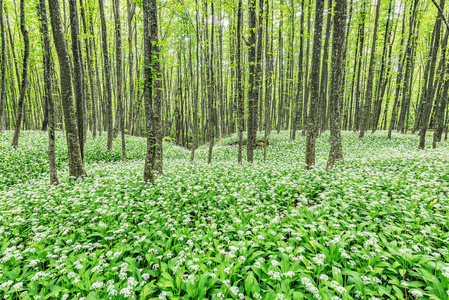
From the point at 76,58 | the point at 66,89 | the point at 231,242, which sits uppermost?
the point at 76,58

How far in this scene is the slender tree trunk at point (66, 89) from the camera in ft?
22.5

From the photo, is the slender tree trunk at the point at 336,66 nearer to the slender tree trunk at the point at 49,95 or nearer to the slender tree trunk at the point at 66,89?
the slender tree trunk at the point at 66,89

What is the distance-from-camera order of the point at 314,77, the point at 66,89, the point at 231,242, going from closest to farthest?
the point at 231,242 → the point at 66,89 → the point at 314,77

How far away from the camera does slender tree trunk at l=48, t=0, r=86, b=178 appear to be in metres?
6.84

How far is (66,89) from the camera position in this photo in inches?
284

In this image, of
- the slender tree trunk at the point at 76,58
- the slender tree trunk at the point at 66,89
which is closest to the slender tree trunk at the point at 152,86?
the slender tree trunk at the point at 66,89

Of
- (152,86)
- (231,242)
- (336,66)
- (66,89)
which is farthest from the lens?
(336,66)

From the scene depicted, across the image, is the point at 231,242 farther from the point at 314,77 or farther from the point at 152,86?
the point at 314,77

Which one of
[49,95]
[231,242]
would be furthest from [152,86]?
[231,242]

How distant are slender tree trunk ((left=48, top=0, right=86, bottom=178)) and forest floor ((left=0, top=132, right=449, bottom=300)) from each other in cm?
86

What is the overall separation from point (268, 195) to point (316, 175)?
2.49 metres

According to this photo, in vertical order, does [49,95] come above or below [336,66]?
below

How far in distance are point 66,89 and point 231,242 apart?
27.0 ft

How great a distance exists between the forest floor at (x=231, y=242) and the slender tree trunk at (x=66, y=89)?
0.86 m
